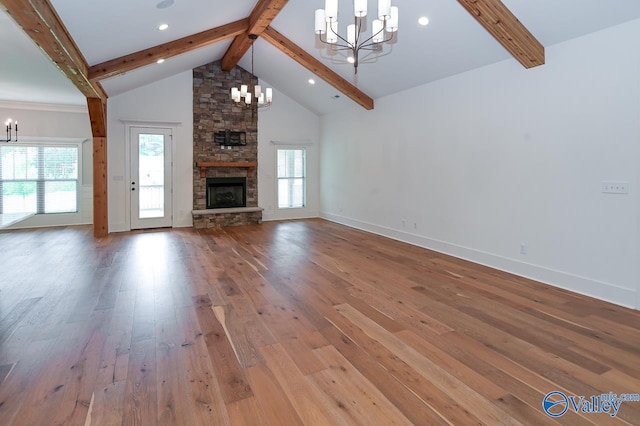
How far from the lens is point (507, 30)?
3877mm

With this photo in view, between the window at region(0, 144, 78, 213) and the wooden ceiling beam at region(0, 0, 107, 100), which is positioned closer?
the wooden ceiling beam at region(0, 0, 107, 100)

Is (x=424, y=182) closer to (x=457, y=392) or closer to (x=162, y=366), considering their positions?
(x=457, y=392)

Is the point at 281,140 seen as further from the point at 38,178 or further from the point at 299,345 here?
the point at 299,345

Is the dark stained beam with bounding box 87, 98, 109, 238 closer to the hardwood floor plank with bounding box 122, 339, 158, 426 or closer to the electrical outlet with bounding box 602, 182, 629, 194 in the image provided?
the hardwood floor plank with bounding box 122, 339, 158, 426

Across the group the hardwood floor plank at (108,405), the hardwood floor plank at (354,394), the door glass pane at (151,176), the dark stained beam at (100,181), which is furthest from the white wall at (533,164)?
the dark stained beam at (100,181)

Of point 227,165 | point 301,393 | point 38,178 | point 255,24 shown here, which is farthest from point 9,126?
point 301,393

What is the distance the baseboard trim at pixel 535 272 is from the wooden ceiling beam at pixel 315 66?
2791 millimetres

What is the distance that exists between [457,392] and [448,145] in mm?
4216

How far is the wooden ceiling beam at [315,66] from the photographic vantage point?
6.40 m

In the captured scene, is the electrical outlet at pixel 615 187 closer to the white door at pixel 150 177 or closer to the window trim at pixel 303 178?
the window trim at pixel 303 178

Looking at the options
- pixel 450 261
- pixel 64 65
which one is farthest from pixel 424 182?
pixel 64 65

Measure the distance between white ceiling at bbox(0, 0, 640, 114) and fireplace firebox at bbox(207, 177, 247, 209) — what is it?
261cm

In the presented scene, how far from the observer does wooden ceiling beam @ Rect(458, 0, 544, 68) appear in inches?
147

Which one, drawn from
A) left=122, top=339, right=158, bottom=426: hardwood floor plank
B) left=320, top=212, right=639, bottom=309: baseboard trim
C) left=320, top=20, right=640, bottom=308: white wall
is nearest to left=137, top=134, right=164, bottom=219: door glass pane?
left=320, top=20, right=640, bottom=308: white wall
